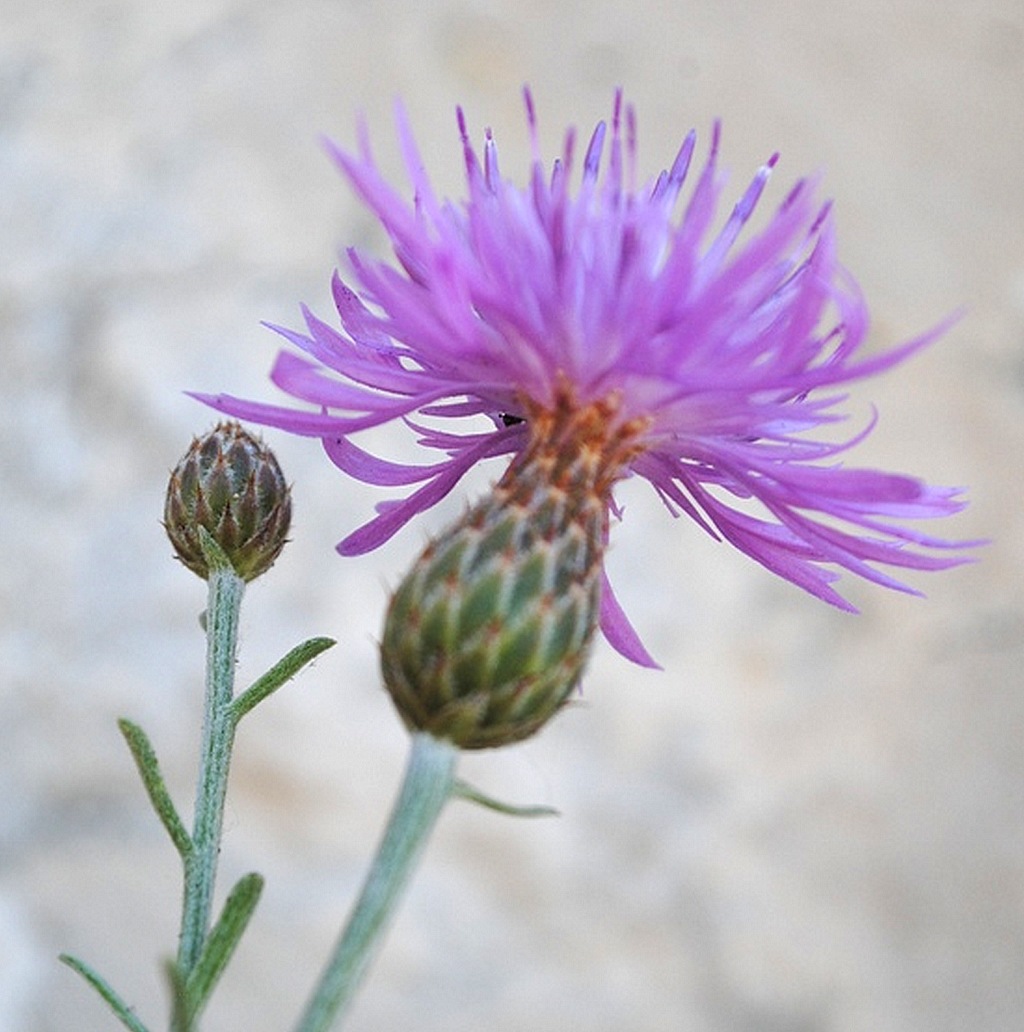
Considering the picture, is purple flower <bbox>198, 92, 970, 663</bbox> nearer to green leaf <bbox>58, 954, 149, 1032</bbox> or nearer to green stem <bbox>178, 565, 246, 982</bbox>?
green stem <bbox>178, 565, 246, 982</bbox>

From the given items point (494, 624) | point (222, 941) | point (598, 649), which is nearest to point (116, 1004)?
point (222, 941)

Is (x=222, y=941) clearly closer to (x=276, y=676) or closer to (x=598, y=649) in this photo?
(x=276, y=676)

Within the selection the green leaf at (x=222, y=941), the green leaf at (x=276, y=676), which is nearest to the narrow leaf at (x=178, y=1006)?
the green leaf at (x=222, y=941)

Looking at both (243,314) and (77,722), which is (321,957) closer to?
(77,722)

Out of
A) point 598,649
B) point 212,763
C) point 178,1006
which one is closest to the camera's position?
point 178,1006

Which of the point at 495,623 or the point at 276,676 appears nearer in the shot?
the point at 495,623

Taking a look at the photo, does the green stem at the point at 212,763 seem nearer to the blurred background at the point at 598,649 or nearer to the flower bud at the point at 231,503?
the flower bud at the point at 231,503

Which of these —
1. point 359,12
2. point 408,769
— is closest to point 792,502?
point 408,769
